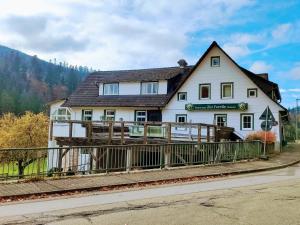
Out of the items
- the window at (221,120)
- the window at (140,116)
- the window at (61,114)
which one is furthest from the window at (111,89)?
the window at (221,120)

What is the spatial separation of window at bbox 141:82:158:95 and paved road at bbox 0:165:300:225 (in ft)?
95.9

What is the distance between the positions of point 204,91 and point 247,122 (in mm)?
5215

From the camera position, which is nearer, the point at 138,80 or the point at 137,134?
the point at 137,134

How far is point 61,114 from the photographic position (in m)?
47.7

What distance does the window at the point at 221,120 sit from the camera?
3812 cm

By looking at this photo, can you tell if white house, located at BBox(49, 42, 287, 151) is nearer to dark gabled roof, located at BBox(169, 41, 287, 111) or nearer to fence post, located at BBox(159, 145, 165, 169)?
dark gabled roof, located at BBox(169, 41, 287, 111)

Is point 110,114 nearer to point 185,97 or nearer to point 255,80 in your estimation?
point 185,97

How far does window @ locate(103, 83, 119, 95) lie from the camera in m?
45.1

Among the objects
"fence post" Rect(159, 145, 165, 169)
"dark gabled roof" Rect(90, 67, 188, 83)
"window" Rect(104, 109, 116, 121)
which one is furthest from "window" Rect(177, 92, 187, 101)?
"fence post" Rect(159, 145, 165, 169)

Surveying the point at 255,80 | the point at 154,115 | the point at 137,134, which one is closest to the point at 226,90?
the point at 255,80

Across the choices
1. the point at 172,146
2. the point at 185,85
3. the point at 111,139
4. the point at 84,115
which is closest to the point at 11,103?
the point at 84,115

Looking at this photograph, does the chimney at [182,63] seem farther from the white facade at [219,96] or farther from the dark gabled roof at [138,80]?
the white facade at [219,96]

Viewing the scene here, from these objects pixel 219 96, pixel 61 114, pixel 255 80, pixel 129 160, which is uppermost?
pixel 255 80

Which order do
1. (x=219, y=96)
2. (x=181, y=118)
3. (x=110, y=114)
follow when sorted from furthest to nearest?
(x=110, y=114) → (x=181, y=118) → (x=219, y=96)
